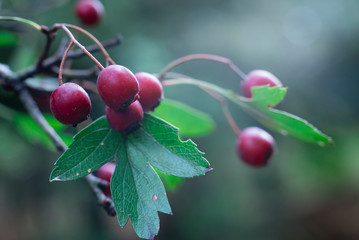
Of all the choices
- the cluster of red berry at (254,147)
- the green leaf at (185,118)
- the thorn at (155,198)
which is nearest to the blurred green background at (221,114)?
the green leaf at (185,118)

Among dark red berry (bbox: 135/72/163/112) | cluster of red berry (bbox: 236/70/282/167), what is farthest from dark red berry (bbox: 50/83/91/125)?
cluster of red berry (bbox: 236/70/282/167)

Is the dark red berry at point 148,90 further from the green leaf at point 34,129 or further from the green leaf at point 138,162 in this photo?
the green leaf at point 34,129

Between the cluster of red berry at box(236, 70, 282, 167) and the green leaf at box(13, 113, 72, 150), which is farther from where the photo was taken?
the green leaf at box(13, 113, 72, 150)

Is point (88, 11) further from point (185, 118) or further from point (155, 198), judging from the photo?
point (155, 198)

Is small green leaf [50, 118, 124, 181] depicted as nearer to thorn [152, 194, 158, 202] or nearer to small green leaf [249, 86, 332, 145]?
thorn [152, 194, 158, 202]

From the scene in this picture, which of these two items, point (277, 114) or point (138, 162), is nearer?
point (138, 162)

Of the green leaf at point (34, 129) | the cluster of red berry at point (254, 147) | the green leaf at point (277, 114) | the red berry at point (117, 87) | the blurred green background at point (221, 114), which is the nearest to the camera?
the red berry at point (117, 87)

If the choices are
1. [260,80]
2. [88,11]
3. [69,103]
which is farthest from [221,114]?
[69,103]
